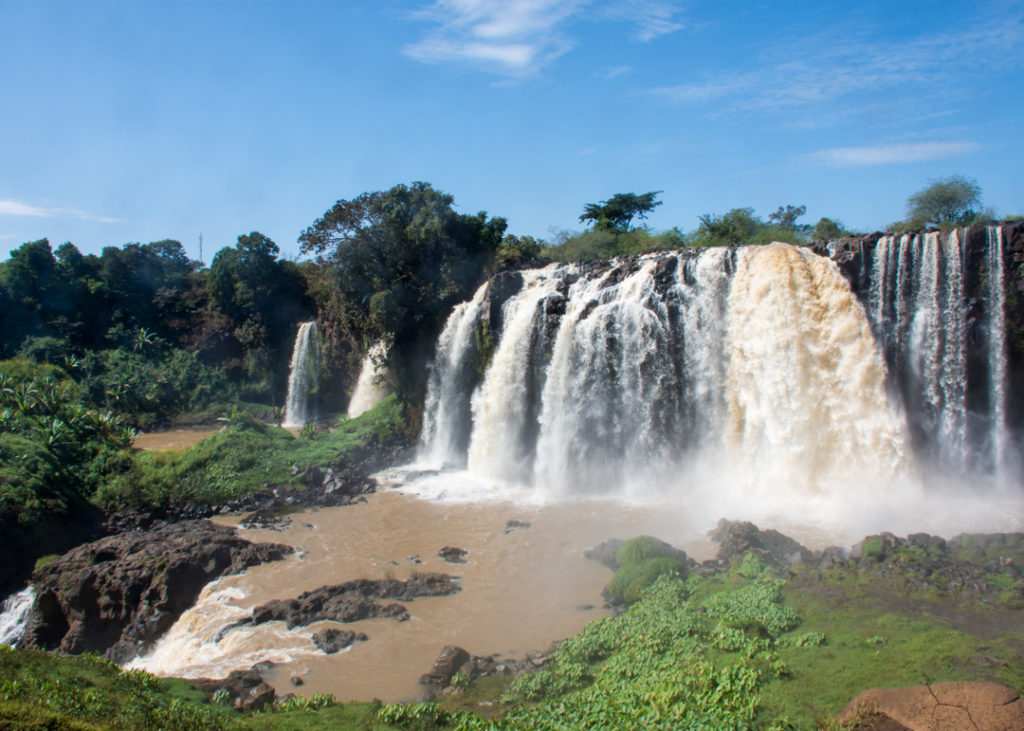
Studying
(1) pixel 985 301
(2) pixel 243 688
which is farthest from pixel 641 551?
(1) pixel 985 301

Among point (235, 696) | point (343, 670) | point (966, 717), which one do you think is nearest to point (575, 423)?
point (343, 670)

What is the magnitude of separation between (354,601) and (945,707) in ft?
28.8

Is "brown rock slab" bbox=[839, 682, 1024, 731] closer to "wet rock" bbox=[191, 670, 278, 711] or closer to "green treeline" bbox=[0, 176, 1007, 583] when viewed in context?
"wet rock" bbox=[191, 670, 278, 711]

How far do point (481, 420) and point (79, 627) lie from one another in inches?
475

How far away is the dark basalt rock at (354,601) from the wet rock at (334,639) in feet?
1.79

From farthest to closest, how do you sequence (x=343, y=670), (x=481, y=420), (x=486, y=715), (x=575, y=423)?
(x=481, y=420), (x=575, y=423), (x=343, y=670), (x=486, y=715)

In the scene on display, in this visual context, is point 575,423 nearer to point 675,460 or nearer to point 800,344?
point 675,460

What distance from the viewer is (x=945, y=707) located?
6.00 m

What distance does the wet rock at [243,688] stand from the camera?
8.34 meters

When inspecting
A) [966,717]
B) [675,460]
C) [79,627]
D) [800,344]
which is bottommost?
[79,627]

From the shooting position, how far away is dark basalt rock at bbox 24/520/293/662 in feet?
38.6

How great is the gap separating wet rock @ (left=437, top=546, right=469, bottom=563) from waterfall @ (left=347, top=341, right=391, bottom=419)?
40.9ft

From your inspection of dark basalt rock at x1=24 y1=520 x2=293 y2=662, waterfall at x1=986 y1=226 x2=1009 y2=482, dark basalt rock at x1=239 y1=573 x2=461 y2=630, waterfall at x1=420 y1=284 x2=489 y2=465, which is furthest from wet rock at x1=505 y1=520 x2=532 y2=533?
waterfall at x1=986 y1=226 x2=1009 y2=482

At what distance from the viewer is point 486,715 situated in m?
8.06
